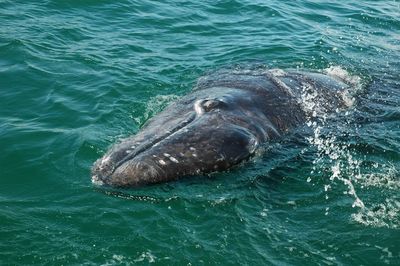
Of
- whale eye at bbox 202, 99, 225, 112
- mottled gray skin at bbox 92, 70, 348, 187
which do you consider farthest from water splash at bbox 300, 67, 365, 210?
whale eye at bbox 202, 99, 225, 112

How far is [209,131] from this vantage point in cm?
996

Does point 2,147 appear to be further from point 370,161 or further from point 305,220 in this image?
point 370,161

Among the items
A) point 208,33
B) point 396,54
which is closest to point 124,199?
point 208,33

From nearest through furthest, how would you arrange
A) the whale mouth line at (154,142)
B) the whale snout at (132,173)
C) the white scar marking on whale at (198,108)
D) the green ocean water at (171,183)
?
the green ocean water at (171,183)
the whale snout at (132,173)
the whale mouth line at (154,142)
the white scar marking on whale at (198,108)

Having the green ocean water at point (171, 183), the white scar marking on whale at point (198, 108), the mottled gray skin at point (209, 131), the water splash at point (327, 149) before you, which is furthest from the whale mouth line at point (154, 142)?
the water splash at point (327, 149)

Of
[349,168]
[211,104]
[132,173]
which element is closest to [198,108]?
[211,104]

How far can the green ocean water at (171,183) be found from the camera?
838 centimetres

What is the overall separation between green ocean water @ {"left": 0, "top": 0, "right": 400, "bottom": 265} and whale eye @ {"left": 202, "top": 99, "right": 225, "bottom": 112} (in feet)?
4.76

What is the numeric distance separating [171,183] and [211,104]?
2224mm

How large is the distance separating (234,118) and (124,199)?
286cm

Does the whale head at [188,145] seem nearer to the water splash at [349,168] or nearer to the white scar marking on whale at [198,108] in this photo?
the white scar marking on whale at [198,108]

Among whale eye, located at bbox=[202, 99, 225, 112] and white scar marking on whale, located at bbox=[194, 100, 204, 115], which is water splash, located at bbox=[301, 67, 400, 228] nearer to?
whale eye, located at bbox=[202, 99, 225, 112]

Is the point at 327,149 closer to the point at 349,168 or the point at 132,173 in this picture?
the point at 349,168

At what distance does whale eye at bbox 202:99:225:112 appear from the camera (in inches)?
424
